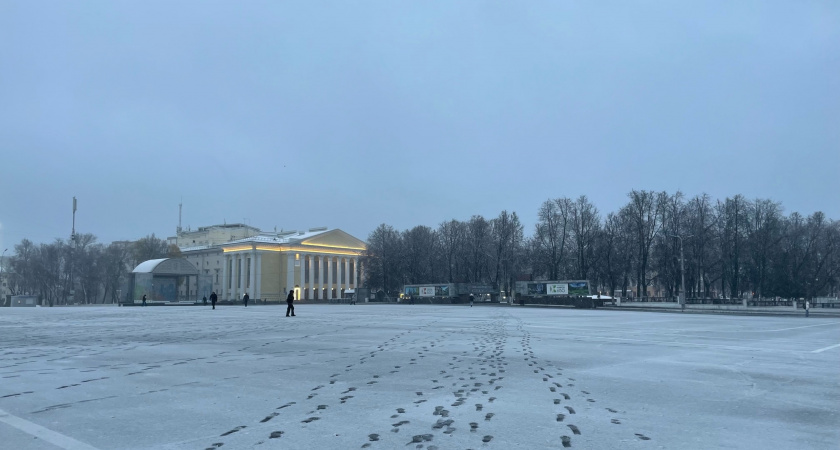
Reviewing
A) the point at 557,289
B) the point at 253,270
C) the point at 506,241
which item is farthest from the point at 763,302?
the point at 253,270

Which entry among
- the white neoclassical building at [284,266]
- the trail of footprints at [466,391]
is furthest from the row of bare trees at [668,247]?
the trail of footprints at [466,391]

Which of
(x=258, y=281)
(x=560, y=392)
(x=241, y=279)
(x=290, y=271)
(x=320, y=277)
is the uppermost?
(x=290, y=271)

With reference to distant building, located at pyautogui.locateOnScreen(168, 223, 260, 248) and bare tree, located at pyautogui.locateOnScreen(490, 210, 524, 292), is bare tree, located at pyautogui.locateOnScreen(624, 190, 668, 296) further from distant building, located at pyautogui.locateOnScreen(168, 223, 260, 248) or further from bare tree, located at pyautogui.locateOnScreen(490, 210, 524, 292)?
distant building, located at pyautogui.locateOnScreen(168, 223, 260, 248)

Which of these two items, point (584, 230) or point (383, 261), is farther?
point (383, 261)

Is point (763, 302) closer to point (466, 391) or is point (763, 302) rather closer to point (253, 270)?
point (466, 391)

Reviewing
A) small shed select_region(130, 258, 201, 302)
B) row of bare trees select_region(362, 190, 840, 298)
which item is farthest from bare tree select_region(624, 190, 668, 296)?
small shed select_region(130, 258, 201, 302)

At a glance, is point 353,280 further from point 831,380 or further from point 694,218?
point 831,380

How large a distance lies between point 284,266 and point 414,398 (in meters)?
115

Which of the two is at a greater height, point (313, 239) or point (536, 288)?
point (313, 239)

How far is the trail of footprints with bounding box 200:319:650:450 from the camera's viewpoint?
649 cm

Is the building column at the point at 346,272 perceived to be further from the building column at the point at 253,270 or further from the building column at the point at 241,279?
the building column at the point at 241,279

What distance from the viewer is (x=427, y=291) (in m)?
89.6

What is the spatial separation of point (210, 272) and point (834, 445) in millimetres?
131183

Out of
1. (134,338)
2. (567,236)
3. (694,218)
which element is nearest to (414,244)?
(567,236)
